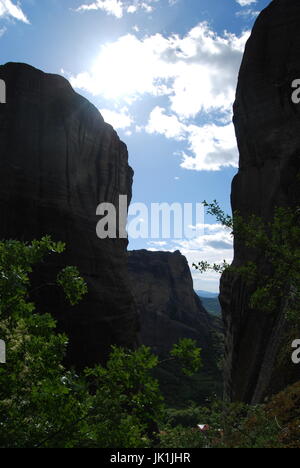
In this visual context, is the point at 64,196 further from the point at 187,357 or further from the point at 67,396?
the point at 67,396

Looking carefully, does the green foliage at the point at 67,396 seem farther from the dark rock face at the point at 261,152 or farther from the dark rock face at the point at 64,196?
the dark rock face at the point at 64,196

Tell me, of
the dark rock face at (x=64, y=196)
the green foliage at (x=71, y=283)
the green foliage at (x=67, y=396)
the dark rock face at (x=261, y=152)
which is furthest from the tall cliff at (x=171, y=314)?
the green foliage at (x=67, y=396)

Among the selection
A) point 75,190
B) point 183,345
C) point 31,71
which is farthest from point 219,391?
point 183,345

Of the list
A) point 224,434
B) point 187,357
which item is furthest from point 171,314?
point 187,357

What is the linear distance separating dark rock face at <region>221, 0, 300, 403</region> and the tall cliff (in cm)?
5448

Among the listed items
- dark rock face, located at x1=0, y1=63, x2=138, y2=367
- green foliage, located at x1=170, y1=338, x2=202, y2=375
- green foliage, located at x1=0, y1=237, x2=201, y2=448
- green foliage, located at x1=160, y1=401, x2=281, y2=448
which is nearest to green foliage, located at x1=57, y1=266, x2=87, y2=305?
green foliage, located at x1=0, y1=237, x2=201, y2=448

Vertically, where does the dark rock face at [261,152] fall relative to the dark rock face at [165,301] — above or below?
above

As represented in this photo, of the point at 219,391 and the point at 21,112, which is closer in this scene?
the point at 21,112

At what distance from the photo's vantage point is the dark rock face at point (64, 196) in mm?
35625

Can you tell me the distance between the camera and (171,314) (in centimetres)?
10394

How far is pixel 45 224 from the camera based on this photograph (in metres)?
36.9

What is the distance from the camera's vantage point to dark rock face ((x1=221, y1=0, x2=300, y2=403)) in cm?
2630
